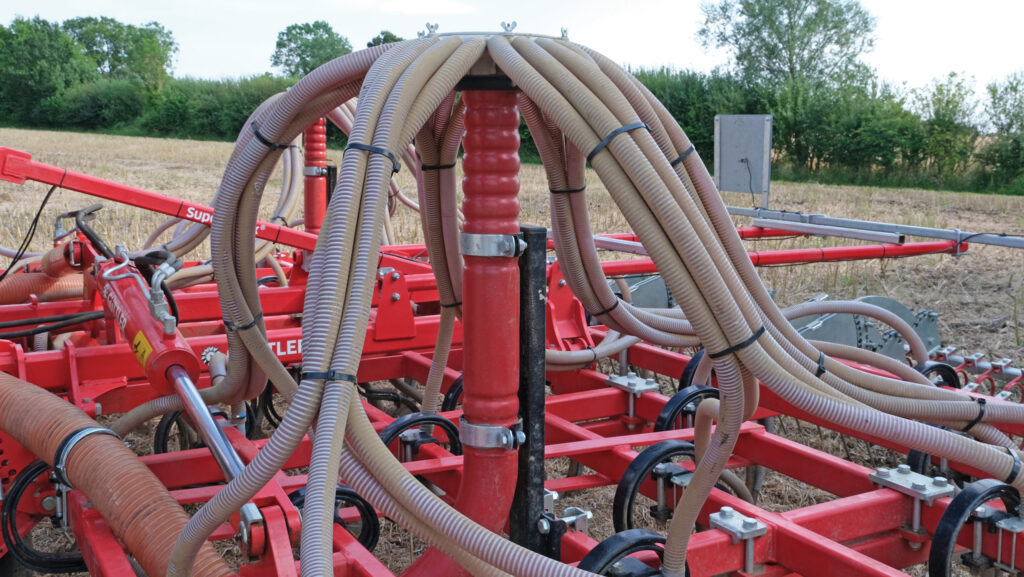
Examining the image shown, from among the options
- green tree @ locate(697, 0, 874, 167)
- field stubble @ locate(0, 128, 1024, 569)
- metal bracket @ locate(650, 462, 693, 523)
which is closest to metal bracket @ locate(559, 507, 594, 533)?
metal bracket @ locate(650, 462, 693, 523)

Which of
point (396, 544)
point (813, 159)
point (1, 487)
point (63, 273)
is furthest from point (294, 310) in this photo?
point (813, 159)

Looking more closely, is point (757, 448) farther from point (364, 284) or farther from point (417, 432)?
point (364, 284)

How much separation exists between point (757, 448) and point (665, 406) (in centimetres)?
38

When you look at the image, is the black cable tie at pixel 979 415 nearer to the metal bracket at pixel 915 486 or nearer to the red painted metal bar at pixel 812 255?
the metal bracket at pixel 915 486

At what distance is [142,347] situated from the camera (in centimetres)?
271

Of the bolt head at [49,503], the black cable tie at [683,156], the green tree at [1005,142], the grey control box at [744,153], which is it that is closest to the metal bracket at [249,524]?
the bolt head at [49,503]

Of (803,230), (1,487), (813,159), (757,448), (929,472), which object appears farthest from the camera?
(813,159)

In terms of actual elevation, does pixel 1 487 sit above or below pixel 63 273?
below

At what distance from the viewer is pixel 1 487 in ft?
8.20

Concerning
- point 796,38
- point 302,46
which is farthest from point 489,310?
point 302,46

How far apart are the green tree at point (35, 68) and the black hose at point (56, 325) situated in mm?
47818

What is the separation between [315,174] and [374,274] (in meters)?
3.71

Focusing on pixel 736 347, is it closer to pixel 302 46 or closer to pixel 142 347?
pixel 142 347

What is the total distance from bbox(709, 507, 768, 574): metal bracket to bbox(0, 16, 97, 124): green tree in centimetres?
5011
